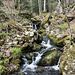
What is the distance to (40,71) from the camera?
240 inches

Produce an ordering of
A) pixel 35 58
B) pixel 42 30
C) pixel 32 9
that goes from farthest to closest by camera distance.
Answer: pixel 32 9 → pixel 42 30 → pixel 35 58

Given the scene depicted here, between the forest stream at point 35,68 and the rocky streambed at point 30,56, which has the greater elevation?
the rocky streambed at point 30,56

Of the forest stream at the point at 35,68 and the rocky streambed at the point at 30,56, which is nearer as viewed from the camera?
the rocky streambed at the point at 30,56

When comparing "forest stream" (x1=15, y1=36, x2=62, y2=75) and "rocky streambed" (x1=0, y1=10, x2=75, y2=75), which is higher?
"rocky streambed" (x1=0, y1=10, x2=75, y2=75)

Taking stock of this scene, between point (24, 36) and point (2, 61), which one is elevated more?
point (24, 36)

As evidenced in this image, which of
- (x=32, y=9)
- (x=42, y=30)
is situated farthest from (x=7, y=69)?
(x=32, y=9)

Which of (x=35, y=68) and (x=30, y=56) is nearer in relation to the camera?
(x=35, y=68)

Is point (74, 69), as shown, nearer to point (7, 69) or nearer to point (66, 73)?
point (66, 73)

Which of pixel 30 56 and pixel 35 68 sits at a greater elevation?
pixel 30 56

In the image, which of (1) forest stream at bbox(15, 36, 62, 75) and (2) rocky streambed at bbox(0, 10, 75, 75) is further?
(1) forest stream at bbox(15, 36, 62, 75)

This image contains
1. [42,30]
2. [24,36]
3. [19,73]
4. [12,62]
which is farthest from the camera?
[42,30]

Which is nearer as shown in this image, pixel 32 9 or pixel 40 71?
pixel 40 71

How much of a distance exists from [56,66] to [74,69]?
2654 millimetres

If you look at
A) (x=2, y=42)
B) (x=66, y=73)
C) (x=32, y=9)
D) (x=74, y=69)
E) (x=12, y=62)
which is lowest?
(x=12, y=62)
